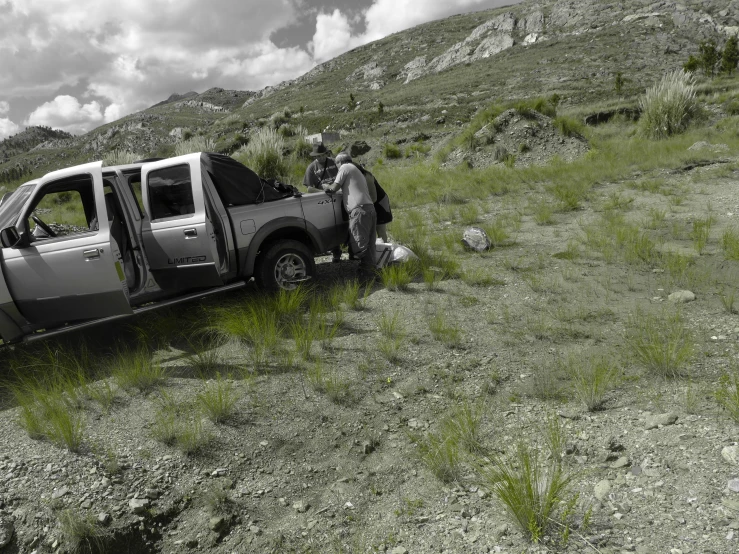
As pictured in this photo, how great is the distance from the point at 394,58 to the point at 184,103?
67535mm

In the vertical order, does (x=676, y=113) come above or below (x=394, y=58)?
below

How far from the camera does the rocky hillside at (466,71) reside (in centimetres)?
3659

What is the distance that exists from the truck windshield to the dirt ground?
1.99 m

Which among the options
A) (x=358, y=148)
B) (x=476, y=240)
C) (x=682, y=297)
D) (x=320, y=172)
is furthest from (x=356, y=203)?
(x=358, y=148)

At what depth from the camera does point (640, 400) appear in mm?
3729

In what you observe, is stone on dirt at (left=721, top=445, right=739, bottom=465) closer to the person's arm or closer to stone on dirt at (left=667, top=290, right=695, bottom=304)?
stone on dirt at (left=667, top=290, right=695, bottom=304)

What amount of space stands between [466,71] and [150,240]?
6526 centimetres

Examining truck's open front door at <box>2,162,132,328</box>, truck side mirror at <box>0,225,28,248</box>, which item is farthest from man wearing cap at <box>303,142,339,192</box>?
truck side mirror at <box>0,225,28,248</box>

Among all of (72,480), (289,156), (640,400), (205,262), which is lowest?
(640,400)

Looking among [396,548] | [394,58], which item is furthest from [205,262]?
[394,58]

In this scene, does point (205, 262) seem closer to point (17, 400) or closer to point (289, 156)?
point (17, 400)

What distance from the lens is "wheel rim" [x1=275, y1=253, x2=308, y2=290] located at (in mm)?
6344

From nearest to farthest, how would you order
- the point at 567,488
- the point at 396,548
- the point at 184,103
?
the point at 396,548 → the point at 567,488 → the point at 184,103

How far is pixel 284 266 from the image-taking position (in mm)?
6402
